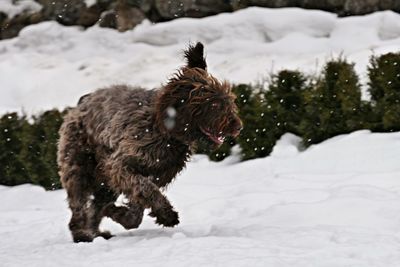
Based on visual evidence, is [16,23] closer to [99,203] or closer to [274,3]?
[274,3]

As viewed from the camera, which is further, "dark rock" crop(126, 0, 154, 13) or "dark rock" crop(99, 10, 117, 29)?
"dark rock" crop(99, 10, 117, 29)

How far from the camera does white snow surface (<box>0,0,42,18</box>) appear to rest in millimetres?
22578

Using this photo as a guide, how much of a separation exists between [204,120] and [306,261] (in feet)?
7.02

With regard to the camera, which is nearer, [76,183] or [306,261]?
[306,261]

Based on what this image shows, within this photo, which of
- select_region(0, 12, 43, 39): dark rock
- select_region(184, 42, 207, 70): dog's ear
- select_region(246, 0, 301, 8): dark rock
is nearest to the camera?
select_region(184, 42, 207, 70): dog's ear

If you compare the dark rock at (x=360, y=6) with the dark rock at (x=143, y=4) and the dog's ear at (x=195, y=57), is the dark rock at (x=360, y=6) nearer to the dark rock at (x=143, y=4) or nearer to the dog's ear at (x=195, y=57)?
the dark rock at (x=143, y=4)

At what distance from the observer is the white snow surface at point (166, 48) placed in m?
16.8

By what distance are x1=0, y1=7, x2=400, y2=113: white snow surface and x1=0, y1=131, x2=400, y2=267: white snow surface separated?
5.01 m

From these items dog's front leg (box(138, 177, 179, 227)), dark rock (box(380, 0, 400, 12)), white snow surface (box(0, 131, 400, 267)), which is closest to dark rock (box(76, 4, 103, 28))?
dark rock (box(380, 0, 400, 12))

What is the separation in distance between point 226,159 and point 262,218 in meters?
4.87

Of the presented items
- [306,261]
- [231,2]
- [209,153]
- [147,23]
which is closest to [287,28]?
[231,2]

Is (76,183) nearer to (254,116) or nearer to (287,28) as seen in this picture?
(254,116)

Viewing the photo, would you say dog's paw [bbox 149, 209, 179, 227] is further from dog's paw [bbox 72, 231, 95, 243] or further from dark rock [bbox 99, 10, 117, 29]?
dark rock [bbox 99, 10, 117, 29]

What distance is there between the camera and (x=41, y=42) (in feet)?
71.0
